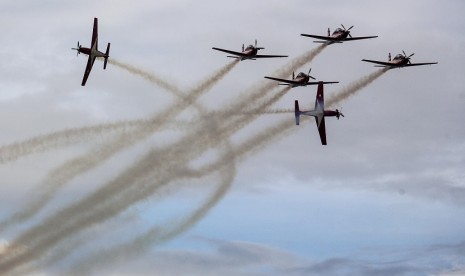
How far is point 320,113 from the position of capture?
543 feet

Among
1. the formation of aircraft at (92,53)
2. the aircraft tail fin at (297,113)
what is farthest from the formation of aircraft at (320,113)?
the formation of aircraft at (92,53)

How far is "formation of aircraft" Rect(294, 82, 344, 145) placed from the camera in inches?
6427

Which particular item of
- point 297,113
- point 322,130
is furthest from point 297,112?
point 322,130

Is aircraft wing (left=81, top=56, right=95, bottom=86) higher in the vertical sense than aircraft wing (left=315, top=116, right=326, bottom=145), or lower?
higher

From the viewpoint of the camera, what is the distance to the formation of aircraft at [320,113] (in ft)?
536

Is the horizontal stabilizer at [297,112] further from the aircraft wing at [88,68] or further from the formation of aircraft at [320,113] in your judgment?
the aircraft wing at [88,68]

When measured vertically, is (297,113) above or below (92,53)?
below

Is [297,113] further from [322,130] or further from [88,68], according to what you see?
[88,68]

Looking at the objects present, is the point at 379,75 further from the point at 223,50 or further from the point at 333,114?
the point at 223,50

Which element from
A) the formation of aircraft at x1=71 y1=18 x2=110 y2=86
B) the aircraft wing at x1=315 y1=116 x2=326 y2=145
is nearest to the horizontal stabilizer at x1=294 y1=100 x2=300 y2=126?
the aircraft wing at x1=315 y1=116 x2=326 y2=145

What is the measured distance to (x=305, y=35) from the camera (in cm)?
15125

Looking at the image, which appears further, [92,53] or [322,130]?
[322,130]

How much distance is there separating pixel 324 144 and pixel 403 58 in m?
16.8

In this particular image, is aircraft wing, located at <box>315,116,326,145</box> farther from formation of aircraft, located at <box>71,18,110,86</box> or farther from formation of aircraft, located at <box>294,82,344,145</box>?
formation of aircraft, located at <box>71,18,110,86</box>
